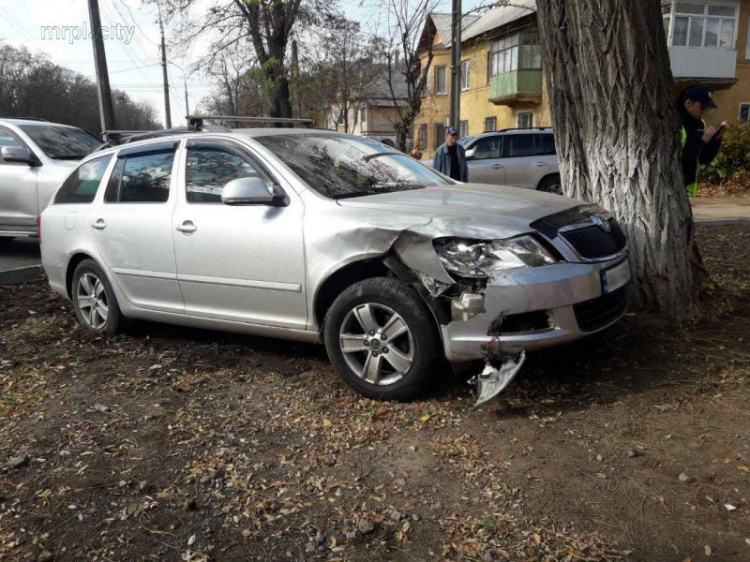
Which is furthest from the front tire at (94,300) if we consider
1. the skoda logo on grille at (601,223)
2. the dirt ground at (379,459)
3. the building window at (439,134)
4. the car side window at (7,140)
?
the building window at (439,134)

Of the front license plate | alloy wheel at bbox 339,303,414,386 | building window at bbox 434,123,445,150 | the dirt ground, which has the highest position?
building window at bbox 434,123,445,150

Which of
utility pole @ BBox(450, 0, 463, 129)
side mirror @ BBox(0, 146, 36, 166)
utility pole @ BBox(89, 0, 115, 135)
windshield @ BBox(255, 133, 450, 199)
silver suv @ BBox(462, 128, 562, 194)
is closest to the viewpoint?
windshield @ BBox(255, 133, 450, 199)

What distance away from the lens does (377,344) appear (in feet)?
11.7

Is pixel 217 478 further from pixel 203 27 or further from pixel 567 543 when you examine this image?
pixel 203 27

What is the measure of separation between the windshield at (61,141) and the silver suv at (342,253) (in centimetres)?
419

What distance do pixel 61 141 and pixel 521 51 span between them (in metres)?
24.5

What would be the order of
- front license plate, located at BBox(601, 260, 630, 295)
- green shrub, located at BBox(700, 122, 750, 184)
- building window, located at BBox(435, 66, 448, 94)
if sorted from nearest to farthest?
front license plate, located at BBox(601, 260, 630, 295)
green shrub, located at BBox(700, 122, 750, 184)
building window, located at BBox(435, 66, 448, 94)

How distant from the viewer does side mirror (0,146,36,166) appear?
8.25 m

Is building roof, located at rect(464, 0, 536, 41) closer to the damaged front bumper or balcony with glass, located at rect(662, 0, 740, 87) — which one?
balcony with glass, located at rect(662, 0, 740, 87)

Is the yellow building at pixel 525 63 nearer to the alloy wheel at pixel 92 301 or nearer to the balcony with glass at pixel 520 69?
the balcony with glass at pixel 520 69

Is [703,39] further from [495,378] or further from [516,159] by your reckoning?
[495,378]

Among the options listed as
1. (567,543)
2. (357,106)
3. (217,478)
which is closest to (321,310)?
(217,478)

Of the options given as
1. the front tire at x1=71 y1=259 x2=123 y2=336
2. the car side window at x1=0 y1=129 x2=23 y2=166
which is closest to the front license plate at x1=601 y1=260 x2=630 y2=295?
the front tire at x1=71 y1=259 x2=123 y2=336

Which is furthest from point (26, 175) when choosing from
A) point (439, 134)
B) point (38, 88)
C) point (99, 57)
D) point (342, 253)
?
point (38, 88)
